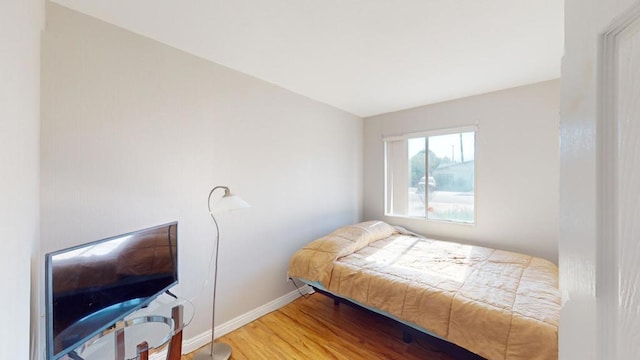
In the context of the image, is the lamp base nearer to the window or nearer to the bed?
the bed

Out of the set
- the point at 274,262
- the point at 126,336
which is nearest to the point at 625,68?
the point at 126,336

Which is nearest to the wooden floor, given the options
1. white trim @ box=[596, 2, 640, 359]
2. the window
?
the window

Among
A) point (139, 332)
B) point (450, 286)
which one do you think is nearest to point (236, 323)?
point (139, 332)

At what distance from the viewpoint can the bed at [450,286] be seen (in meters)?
1.42

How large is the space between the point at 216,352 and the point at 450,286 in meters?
1.81

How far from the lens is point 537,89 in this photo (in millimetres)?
2516

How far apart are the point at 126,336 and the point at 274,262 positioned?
1.38 meters

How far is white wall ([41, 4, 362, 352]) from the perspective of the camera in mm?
1413

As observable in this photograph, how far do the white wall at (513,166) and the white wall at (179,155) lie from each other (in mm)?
1771

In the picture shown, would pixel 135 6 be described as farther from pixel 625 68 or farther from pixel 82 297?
pixel 625 68

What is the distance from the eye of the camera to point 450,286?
1.80 meters

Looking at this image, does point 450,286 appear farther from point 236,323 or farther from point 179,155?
point 179,155

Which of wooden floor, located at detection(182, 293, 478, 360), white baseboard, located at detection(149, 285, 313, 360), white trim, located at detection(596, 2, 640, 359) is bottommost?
wooden floor, located at detection(182, 293, 478, 360)

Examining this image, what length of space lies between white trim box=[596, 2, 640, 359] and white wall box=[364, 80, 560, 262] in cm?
294
